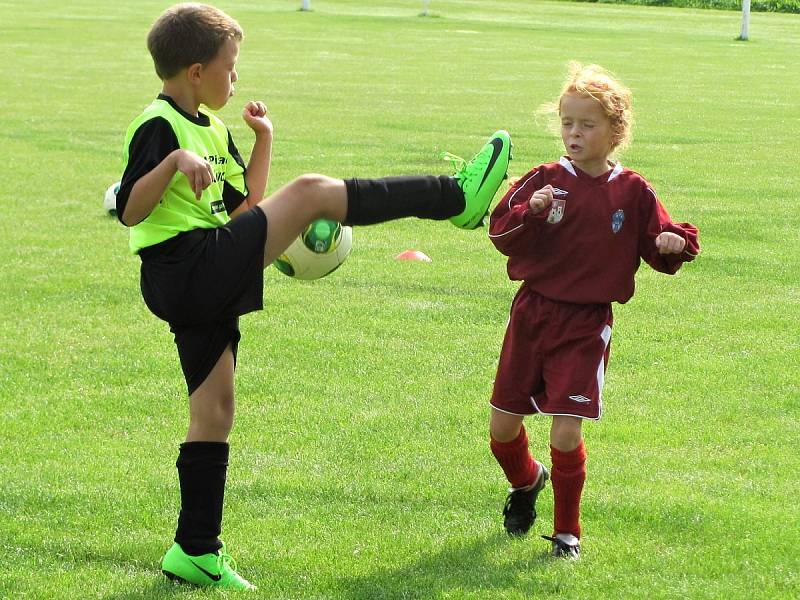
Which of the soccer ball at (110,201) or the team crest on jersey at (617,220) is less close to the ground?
the team crest on jersey at (617,220)

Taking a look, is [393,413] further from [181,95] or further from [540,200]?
[181,95]

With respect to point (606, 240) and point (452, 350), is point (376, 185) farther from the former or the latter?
point (452, 350)

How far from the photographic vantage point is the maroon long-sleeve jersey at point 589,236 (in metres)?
4.43

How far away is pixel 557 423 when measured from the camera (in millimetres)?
4469

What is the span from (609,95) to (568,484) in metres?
1.40

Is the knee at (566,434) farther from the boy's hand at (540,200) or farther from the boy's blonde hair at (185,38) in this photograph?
the boy's blonde hair at (185,38)

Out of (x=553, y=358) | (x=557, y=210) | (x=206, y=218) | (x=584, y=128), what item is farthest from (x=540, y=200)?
(x=206, y=218)

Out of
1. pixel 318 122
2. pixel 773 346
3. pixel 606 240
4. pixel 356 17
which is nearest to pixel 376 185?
pixel 606 240

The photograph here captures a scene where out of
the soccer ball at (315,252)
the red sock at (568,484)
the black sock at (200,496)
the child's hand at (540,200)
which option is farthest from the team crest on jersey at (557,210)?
the black sock at (200,496)

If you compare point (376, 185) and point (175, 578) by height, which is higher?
point (376, 185)

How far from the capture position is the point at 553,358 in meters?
4.50

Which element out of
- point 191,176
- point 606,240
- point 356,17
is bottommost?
point 356,17

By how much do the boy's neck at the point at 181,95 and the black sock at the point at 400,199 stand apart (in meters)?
0.64

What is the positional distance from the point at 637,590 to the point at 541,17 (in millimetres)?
Answer: 44064
